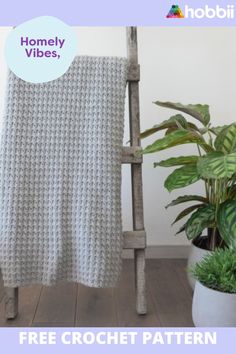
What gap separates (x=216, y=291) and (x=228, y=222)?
15 centimetres

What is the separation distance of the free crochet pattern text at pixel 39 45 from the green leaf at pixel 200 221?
0.50m

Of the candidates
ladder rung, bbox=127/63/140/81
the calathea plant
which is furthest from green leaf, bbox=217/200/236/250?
ladder rung, bbox=127/63/140/81

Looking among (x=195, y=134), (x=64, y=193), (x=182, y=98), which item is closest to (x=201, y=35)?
(x=182, y=98)

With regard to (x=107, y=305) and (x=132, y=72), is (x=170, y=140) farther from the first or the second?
(x=107, y=305)

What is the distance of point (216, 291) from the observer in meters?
0.70

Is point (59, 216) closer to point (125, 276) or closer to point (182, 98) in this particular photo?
point (125, 276)

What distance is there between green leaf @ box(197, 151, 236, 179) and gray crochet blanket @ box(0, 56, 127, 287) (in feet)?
0.66

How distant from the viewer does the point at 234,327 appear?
70 centimetres

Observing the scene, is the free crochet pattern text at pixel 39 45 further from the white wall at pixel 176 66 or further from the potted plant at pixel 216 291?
the potted plant at pixel 216 291

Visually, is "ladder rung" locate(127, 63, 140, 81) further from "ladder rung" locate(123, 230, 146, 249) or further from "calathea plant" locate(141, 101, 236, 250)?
"ladder rung" locate(123, 230, 146, 249)

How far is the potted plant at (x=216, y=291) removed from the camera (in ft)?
2.28

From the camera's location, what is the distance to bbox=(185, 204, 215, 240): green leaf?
85 centimetres

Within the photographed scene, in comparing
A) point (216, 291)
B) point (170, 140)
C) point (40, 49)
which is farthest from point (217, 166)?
point (40, 49)
